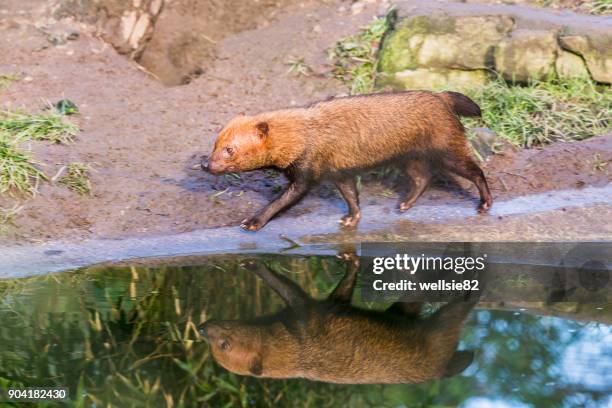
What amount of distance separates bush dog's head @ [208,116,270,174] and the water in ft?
3.19

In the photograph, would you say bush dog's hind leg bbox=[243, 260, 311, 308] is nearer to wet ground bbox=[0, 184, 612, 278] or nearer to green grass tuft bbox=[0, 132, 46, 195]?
wet ground bbox=[0, 184, 612, 278]

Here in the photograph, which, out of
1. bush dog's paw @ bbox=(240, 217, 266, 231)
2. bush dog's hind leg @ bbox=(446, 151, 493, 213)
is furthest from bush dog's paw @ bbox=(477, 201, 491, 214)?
bush dog's paw @ bbox=(240, 217, 266, 231)

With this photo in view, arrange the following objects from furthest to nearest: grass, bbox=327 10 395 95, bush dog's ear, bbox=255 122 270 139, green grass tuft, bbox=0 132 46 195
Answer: grass, bbox=327 10 395 95, green grass tuft, bbox=0 132 46 195, bush dog's ear, bbox=255 122 270 139

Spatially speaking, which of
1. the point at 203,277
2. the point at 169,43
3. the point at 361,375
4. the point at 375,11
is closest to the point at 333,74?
the point at 375,11

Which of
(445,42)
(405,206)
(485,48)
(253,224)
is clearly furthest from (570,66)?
(253,224)

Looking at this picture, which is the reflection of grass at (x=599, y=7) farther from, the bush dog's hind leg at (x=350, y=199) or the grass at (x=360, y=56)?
the bush dog's hind leg at (x=350, y=199)

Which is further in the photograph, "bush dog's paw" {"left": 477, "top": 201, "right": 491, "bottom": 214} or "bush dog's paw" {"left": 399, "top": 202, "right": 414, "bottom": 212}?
"bush dog's paw" {"left": 399, "top": 202, "right": 414, "bottom": 212}

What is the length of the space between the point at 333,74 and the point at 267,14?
5.28 feet

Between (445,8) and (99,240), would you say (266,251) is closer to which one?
(99,240)

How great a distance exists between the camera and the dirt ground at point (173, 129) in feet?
26.9

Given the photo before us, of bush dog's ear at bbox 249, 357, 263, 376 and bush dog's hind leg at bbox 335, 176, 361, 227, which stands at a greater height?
bush dog's ear at bbox 249, 357, 263, 376

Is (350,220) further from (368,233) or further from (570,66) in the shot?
(570,66)

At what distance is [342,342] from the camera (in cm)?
590

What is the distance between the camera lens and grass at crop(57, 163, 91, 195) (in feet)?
27.6
